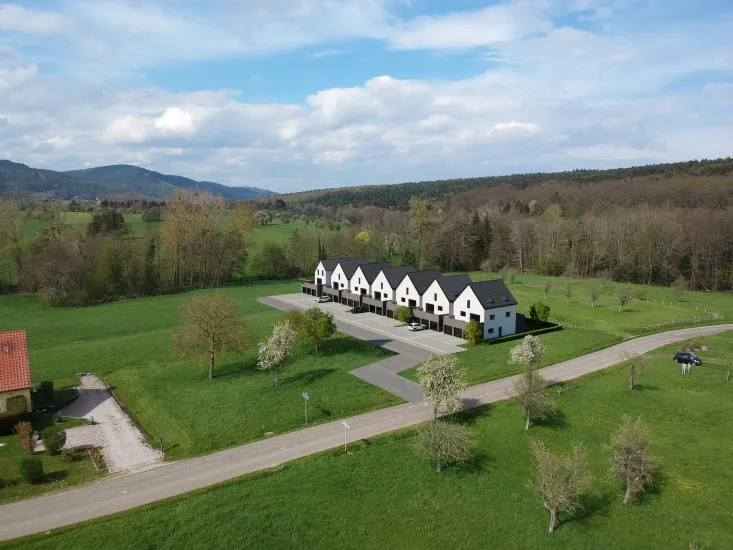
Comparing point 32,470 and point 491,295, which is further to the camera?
point 491,295

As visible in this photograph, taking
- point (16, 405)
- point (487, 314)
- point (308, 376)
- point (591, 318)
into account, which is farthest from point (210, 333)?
point (591, 318)

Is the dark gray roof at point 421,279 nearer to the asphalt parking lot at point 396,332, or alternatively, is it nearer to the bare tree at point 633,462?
the asphalt parking lot at point 396,332

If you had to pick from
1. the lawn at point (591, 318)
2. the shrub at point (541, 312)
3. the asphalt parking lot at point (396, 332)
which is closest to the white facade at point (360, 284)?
the asphalt parking lot at point (396, 332)

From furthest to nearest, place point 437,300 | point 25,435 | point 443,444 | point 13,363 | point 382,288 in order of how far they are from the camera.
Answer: point 382,288
point 437,300
point 13,363
point 25,435
point 443,444

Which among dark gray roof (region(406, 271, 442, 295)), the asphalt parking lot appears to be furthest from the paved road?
dark gray roof (region(406, 271, 442, 295))

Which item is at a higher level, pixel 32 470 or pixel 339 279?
pixel 339 279

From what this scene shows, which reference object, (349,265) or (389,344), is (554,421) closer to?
(389,344)
